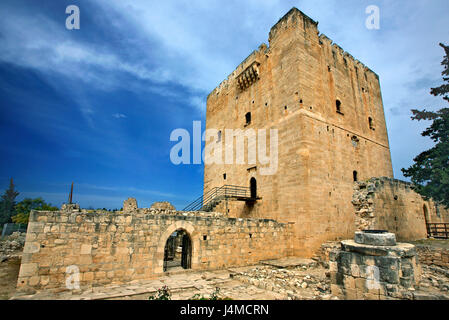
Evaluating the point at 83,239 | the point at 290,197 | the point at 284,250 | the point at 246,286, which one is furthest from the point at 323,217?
the point at 83,239

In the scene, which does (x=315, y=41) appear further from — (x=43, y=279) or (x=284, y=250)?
(x=43, y=279)

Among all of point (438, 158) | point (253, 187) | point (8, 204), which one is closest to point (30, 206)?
point (8, 204)

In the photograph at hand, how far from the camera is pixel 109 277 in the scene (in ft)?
22.2

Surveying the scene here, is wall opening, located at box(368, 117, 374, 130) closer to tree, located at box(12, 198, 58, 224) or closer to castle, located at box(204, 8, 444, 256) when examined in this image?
castle, located at box(204, 8, 444, 256)

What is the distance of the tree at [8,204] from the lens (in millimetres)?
37125

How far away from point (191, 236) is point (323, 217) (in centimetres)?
707

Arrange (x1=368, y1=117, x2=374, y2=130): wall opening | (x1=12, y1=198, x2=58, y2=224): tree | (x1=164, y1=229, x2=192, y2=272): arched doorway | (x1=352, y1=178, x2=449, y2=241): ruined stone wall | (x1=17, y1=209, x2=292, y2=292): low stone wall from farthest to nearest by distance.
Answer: (x1=12, y1=198, x2=58, y2=224): tree, (x1=368, y1=117, x2=374, y2=130): wall opening, (x1=352, y1=178, x2=449, y2=241): ruined stone wall, (x1=164, y1=229, x2=192, y2=272): arched doorway, (x1=17, y1=209, x2=292, y2=292): low stone wall

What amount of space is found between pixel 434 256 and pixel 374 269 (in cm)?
665

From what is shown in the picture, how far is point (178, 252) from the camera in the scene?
41.5 ft

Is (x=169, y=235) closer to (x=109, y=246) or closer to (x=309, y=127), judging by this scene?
(x=109, y=246)

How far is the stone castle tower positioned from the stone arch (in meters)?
5.18

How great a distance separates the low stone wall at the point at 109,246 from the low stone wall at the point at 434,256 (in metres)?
7.07

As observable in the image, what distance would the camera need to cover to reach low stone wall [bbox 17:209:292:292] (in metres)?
6.13

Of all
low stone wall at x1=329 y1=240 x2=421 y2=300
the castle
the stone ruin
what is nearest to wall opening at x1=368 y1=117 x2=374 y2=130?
the castle
